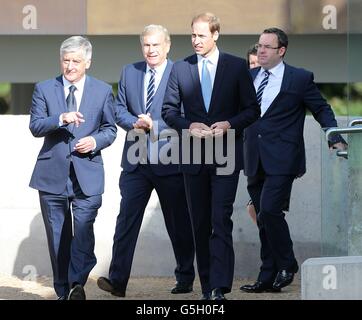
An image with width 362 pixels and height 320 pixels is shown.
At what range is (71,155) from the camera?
9.25 metres

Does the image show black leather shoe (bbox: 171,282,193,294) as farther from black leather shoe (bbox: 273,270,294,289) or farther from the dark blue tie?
the dark blue tie

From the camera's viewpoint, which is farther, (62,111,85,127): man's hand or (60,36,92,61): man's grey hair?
(60,36,92,61): man's grey hair

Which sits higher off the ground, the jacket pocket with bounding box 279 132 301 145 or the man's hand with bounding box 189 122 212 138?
the man's hand with bounding box 189 122 212 138

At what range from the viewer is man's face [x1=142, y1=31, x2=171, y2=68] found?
963 centimetres

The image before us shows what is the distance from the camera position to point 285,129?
9.95 meters

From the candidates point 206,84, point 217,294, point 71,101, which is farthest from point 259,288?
point 71,101

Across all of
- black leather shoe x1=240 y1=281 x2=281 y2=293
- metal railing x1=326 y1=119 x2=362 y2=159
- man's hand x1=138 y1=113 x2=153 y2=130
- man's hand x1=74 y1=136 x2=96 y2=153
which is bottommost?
black leather shoe x1=240 y1=281 x2=281 y2=293

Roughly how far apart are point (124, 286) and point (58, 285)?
599 mm

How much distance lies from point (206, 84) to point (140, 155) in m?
0.91

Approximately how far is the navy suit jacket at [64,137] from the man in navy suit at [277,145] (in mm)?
1287

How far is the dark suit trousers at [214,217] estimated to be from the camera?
892 cm

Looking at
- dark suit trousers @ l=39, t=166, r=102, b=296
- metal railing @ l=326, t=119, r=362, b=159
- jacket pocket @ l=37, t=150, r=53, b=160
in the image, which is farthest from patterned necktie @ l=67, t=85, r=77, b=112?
metal railing @ l=326, t=119, r=362, b=159
